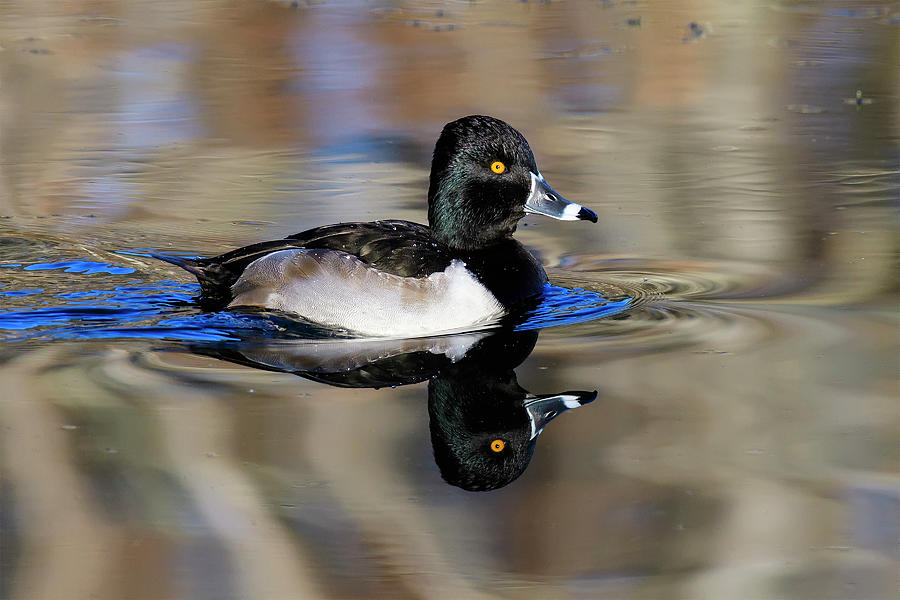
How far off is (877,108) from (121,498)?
948 centimetres

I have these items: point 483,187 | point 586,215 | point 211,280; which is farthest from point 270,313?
point 586,215

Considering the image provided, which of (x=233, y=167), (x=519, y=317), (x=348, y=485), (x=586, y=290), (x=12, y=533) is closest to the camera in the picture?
(x=12, y=533)

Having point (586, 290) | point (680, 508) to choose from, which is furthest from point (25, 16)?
point (680, 508)

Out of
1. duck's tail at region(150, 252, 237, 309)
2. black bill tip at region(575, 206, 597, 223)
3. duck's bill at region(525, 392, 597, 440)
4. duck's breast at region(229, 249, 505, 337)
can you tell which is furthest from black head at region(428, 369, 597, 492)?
duck's tail at region(150, 252, 237, 309)

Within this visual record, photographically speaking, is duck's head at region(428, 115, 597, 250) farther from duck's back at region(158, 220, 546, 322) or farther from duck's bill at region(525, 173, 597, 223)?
duck's back at region(158, 220, 546, 322)

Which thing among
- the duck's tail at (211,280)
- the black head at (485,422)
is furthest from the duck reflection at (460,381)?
the duck's tail at (211,280)

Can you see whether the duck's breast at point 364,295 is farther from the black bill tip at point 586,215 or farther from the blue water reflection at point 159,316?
the black bill tip at point 586,215

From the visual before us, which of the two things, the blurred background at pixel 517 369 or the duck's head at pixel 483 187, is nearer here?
Answer: the blurred background at pixel 517 369

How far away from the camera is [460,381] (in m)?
5.69

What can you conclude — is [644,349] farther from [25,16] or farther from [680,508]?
[25,16]

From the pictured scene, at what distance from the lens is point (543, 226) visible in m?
8.88

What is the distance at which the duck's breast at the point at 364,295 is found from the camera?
6.43 meters

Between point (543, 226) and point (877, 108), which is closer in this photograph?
point (543, 226)

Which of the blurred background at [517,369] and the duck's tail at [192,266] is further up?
the duck's tail at [192,266]
